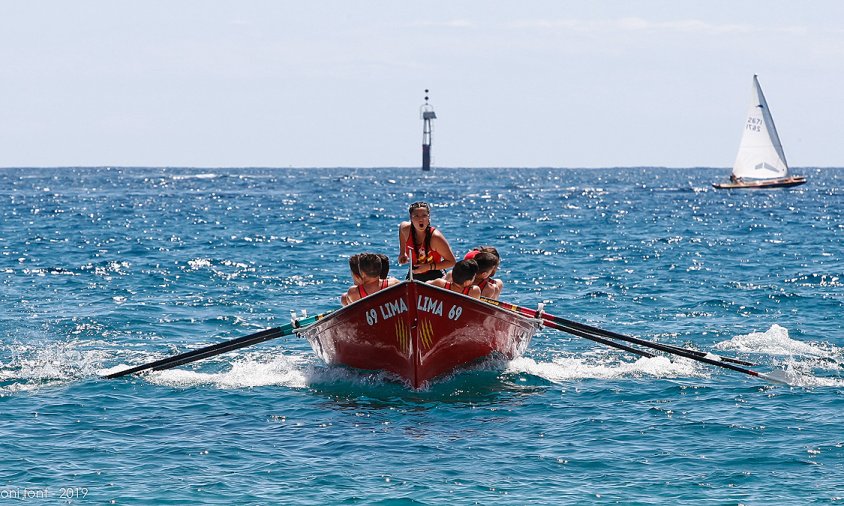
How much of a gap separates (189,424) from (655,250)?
24.2m

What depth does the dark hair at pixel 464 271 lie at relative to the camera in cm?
1249

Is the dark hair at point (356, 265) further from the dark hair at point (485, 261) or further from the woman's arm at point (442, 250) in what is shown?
the dark hair at point (485, 261)

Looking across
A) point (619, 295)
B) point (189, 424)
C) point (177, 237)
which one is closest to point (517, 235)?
point (177, 237)

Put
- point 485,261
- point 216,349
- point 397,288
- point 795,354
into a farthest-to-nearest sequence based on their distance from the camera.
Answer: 1. point 795,354
2. point 485,261
3. point 216,349
4. point 397,288

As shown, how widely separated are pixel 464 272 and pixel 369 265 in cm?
111

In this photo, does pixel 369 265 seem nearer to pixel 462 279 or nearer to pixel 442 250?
pixel 462 279

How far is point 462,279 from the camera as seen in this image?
12.5 metres

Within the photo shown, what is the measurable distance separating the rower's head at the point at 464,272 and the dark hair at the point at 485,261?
70 cm

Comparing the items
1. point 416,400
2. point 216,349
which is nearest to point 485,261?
point 416,400

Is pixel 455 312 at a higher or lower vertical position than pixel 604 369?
higher

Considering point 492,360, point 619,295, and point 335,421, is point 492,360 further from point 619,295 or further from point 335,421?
point 619,295
